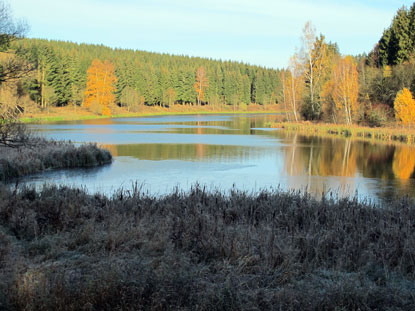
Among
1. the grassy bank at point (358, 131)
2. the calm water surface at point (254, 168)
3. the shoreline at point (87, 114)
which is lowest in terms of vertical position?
the calm water surface at point (254, 168)

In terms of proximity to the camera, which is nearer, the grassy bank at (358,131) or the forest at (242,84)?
the grassy bank at (358,131)

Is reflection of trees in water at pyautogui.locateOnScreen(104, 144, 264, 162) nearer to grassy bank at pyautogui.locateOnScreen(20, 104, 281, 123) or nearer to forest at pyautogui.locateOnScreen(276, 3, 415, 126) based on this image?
grassy bank at pyautogui.locateOnScreen(20, 104, 281, 123)

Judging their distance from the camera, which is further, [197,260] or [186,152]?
[186,152]

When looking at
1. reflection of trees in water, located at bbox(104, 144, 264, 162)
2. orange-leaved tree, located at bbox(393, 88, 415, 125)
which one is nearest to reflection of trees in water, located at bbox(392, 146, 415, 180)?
reflection of trees in water, located at bbox(104, 144, 264, 162)

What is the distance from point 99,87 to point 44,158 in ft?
172

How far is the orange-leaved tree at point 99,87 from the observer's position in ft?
227

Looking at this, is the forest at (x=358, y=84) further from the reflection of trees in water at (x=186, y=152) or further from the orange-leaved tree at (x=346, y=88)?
the reflection of trees in water at (x=186, y=152)

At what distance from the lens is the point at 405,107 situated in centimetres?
3675

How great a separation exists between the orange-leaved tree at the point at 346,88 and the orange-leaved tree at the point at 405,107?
4979 mm

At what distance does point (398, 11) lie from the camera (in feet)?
162

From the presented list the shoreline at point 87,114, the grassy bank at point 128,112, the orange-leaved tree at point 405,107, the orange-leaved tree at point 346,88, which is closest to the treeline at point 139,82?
the grassy bank at point 128,112

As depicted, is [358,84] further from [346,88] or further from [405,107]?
[405,107]

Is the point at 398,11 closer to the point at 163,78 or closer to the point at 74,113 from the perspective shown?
the point at 74,113

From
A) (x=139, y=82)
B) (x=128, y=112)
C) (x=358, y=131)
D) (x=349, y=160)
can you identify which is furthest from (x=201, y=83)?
(x=349, y=160)
